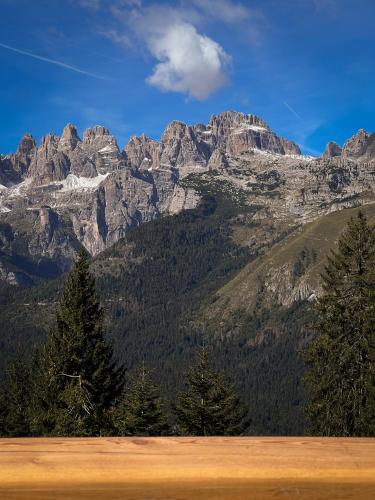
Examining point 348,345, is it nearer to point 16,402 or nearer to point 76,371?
point 76,371

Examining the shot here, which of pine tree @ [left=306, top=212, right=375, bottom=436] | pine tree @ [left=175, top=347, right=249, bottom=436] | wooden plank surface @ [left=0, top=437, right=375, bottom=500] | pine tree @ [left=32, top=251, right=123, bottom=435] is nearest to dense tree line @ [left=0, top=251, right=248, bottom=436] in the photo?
pine tree @ [left=32, top=251, right=123, bottom=435]

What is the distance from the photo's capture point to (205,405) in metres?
45.1

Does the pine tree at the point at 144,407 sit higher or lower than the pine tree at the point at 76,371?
lower

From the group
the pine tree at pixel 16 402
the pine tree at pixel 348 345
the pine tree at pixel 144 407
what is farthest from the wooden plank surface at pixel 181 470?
the pine tree at pixel 16 402

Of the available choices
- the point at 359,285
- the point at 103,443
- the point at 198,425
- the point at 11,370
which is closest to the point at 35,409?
the point at 198,425

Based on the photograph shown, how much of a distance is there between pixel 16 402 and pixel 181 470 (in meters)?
61.4

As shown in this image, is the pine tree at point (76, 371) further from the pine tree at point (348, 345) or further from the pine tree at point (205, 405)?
the pine tree at point (348, 345)

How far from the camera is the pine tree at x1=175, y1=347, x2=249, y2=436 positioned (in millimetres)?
44750

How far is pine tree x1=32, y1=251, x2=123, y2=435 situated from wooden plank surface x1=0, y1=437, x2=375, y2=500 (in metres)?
25.2

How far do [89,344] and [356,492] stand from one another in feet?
96.0

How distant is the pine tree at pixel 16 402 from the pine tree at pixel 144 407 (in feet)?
57.1

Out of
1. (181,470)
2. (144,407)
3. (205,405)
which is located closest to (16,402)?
(144,407)

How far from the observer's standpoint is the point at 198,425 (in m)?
44.8

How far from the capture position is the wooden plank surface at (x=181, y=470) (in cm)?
435
